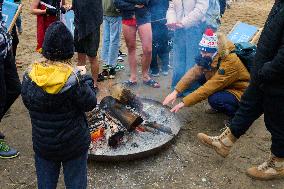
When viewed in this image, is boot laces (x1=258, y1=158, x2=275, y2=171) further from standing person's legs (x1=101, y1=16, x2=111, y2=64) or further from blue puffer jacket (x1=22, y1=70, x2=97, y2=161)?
standing person's legs (x1=101, y1=16, x2=111, y2=64)

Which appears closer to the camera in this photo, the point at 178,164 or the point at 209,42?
the point at 178,164

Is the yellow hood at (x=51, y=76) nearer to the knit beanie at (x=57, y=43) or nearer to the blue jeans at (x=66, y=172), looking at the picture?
the knit beanie at (x=57, y=43)

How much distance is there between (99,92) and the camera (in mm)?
5957

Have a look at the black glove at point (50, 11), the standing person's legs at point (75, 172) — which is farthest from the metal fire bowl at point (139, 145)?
the black glove at point (50, 11)

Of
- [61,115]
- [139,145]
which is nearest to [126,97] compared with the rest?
[139,145]

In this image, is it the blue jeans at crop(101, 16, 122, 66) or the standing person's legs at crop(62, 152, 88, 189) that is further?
the blue jeans at crop(101, 16, 122, 66)

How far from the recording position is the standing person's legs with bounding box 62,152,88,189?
3176 mm

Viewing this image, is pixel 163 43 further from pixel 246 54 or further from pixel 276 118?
pixel 276 118

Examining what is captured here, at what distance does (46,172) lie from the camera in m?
3.22

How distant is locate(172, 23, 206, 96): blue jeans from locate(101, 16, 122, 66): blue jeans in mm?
1050

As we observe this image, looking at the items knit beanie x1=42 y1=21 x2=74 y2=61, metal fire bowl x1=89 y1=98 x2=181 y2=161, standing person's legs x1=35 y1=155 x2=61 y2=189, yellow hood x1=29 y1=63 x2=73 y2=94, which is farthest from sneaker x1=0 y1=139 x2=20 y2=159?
knit beanie x1=42 y1=21 x2=74 y2=61

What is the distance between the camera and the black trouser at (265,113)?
3846 millimetres

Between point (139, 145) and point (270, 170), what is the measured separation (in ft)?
4.94

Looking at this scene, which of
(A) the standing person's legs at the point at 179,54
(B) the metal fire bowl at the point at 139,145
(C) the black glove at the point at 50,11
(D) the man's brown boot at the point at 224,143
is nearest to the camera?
(B) the metal fire bowl at the point at 139,145
